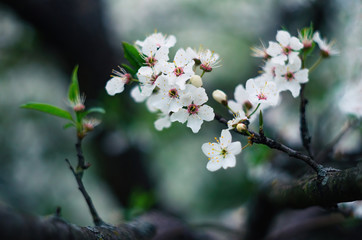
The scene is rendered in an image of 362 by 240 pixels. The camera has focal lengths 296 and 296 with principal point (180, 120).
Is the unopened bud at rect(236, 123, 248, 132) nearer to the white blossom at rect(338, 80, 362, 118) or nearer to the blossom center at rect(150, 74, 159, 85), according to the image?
the blossom center at rect(150, 74, 159, 85)

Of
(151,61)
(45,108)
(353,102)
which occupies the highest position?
(353,102)

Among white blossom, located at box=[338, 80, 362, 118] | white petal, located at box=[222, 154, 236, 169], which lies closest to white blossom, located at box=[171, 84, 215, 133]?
white petal, located at box=[222, 154, 236, 169]

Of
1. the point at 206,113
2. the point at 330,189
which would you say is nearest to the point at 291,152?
the point at 330,189

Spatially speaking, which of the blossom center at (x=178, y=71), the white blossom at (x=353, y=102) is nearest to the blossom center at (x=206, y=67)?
the blossom center at (x=178, y=71)

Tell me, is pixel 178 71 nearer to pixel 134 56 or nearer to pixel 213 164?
pixel 134 56

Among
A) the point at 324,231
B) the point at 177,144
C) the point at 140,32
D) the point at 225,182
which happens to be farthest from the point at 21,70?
the point at 324,231

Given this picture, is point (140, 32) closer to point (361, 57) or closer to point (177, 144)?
point (177, 144)
